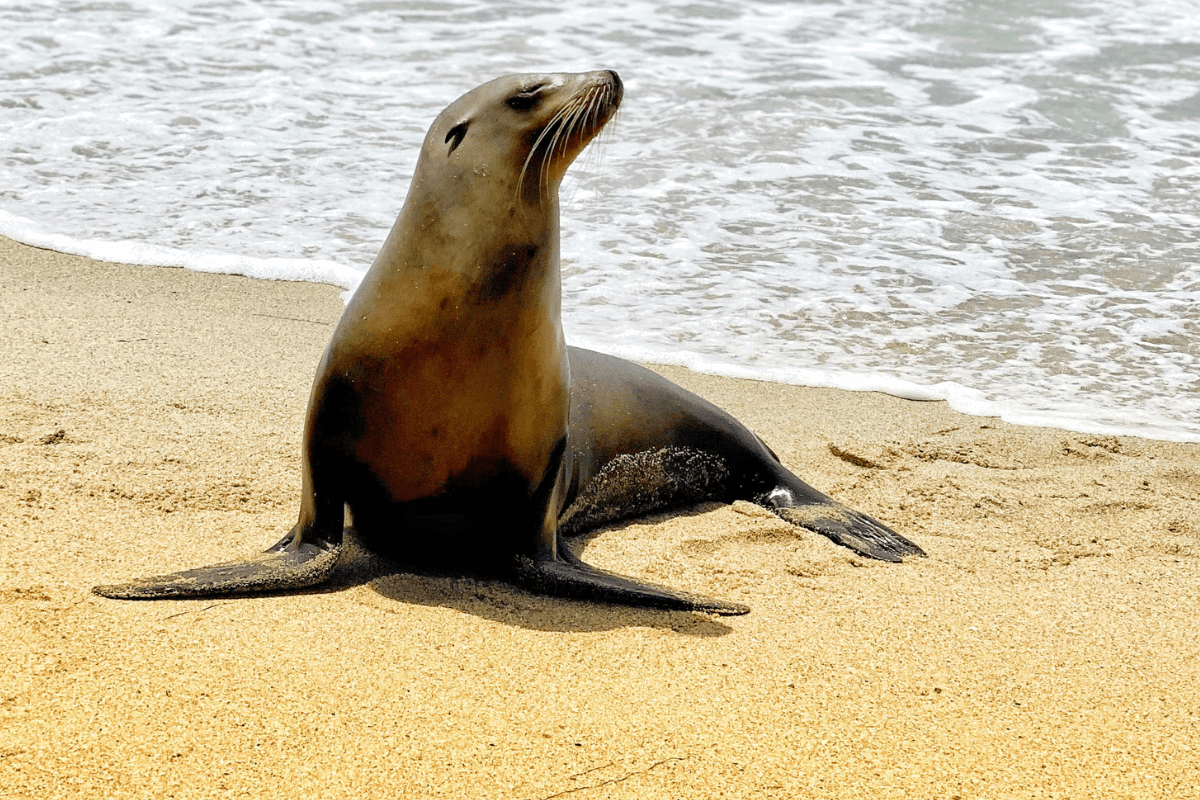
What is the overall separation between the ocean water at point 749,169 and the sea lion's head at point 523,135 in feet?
2.27

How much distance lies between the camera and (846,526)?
3.86 meters

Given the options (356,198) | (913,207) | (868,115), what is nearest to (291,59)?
(356,198)

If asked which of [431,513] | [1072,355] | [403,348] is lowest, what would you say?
[1072,355]

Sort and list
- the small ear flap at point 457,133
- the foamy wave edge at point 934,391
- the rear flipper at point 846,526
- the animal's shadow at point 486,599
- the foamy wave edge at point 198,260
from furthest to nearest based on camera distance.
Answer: the foamy wave edge at point 198,260
the foamy wave edge at point 934,391
the rear flipper at point 846,526
the small ear flap at point 457,133
the animal's shadow at point 486,599

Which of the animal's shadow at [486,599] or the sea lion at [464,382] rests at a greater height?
the sea lion at [464,382]

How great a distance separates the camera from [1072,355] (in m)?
5.88

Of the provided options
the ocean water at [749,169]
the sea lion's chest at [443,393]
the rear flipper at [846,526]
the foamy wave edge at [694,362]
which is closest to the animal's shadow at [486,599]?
the sea lion's chest at [443,393]

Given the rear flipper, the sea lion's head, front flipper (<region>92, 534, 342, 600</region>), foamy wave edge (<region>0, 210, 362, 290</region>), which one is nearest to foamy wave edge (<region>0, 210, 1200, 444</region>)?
foamy wave edge (<region>0, 210, 362, 290</region>)

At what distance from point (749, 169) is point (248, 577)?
604 cm

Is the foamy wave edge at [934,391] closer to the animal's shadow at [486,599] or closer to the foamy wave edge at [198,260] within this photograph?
the foamy wave edge at [198,260]

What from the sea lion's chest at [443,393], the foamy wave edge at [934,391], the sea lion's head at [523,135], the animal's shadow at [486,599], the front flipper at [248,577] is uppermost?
the sea lion's head at [523,135]

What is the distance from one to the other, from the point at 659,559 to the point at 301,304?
9.82ft

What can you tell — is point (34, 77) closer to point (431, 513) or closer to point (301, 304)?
point (301, 304)

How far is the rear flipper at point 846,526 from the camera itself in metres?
3.69
